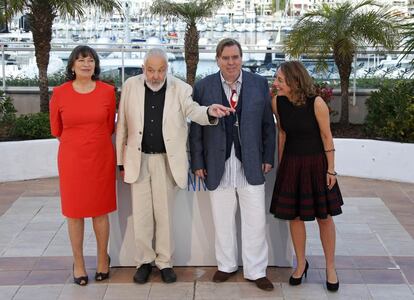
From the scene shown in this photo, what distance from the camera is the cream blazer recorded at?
472cm

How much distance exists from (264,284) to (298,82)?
57.2 inches

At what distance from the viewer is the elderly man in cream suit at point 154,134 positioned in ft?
15.5

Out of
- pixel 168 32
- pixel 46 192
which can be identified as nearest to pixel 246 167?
pixel 46 192

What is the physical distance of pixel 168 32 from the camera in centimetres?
2394

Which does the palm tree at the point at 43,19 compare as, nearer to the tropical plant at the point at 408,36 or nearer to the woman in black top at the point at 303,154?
the tropical plant at the point at 408,36

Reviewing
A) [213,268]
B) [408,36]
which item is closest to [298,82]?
[213,268]

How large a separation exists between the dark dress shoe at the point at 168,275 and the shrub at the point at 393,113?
182 inches

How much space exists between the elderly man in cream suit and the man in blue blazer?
0.44 ft

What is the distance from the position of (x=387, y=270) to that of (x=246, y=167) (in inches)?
60.6

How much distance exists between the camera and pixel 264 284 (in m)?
4.94

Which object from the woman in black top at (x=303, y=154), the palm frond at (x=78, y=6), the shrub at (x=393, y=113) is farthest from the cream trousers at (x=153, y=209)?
the palm frond at (x=78, y=6)

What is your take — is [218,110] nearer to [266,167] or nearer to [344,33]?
[266,167]

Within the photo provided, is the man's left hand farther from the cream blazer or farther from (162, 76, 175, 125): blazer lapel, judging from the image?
(162, 76, 175, 125): blazer lapel

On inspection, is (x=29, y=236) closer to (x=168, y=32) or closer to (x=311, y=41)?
(x=311, y=41)
